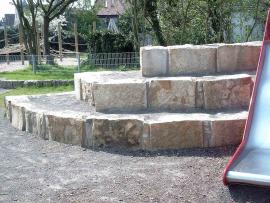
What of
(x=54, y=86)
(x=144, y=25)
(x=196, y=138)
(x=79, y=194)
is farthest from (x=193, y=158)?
(x=144, y=25)

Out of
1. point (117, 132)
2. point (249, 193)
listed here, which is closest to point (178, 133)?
point (117, 132)

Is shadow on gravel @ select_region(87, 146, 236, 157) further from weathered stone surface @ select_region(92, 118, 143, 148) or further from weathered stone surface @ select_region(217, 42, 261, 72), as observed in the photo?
weathered stone surface @ select_region(217, 42, 261, 72)

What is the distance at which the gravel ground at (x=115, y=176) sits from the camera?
340 cm

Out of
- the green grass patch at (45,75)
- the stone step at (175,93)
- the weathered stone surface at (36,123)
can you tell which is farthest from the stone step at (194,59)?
the green grass patch at (45,75)

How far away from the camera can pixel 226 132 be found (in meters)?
4.46

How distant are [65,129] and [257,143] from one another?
2176mm

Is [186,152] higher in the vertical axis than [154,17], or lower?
lower

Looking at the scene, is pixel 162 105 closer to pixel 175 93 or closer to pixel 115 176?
pixel 175 93

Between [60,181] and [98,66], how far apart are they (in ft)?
29.5

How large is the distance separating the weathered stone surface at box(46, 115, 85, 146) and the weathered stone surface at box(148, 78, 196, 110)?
2.79 ft

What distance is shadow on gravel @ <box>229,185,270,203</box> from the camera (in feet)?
10.6

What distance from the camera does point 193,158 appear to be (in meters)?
4.22

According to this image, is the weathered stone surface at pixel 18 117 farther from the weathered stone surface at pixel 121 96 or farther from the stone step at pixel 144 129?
the weathered stone surface at pixel 121 96

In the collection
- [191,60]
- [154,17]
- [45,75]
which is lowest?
[45,75]
